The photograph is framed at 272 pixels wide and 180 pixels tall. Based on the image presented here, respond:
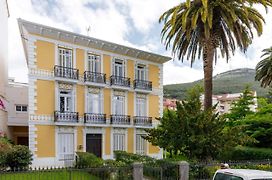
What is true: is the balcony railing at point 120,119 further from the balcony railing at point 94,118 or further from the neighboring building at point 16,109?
the neighboring building at point 16,109

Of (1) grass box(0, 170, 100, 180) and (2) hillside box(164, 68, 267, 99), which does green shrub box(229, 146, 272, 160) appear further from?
(2) hillside box(164, 68, 267, 99)

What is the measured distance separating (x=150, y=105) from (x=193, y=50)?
294 inches

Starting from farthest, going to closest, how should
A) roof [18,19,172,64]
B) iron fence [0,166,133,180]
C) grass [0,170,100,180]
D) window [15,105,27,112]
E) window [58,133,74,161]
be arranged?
1. window [15,105,27,112]
2. window [58,133,74,161]
3. roof [18,19,172,64]
4. grass [0,170,100,180]
5. iron fence [0,166,133,180]

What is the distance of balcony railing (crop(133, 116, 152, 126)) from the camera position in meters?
28.9

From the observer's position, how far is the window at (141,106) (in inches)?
1163

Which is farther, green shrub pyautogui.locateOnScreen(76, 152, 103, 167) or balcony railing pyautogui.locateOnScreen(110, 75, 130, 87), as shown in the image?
balcony railing pyautogui.locateOnScreen(110, 75, 130, 87)

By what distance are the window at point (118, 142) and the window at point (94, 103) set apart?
2.74 meters

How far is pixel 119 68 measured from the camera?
28266 mm

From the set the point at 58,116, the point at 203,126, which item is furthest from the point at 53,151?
the point at 203,126

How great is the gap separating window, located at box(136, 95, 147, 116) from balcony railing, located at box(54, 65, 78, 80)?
685cm

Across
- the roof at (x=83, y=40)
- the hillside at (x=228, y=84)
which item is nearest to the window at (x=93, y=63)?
the roof at (x=83, y=40)

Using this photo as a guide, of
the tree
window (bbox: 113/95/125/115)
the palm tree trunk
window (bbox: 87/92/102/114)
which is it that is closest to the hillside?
window (bbox: 113/95/125/115)

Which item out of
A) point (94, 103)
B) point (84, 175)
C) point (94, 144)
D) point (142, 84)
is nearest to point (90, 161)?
point (84, 175)

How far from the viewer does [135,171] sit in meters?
14.7
